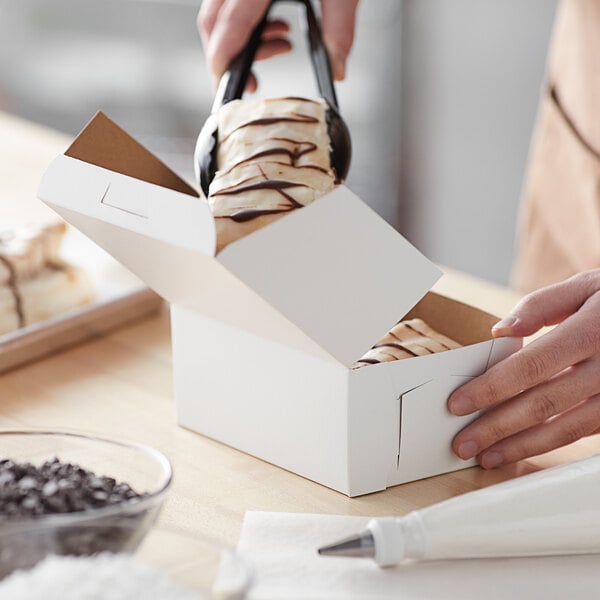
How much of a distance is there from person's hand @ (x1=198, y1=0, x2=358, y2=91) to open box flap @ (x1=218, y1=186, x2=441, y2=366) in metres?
0.51

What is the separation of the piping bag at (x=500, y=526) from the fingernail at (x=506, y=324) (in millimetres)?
162

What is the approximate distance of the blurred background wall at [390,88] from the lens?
8.95 feet

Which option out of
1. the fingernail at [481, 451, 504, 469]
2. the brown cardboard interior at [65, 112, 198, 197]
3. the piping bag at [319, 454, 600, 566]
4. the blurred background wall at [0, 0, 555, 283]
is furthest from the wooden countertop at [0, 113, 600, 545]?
the blurred background wall at [0, 0, 555, 283]

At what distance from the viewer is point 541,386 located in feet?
3.10

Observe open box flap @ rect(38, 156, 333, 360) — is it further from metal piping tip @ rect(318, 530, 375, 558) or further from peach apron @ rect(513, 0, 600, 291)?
peach apron @ rect(513, 0, 600, 291)

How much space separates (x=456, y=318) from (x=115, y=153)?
37 centimetres

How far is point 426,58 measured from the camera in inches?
114

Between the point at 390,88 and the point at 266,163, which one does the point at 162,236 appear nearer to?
the point at 266,163

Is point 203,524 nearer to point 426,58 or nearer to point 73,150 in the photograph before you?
point 73,150

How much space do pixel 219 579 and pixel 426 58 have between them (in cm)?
243

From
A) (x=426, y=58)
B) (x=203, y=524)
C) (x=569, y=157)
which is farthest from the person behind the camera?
(x=426, y=58)

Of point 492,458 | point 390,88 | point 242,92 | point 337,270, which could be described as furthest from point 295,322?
point 390,88

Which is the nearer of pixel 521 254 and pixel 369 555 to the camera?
pixel 369 555

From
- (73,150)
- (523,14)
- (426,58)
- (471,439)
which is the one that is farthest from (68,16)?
(471,439)
